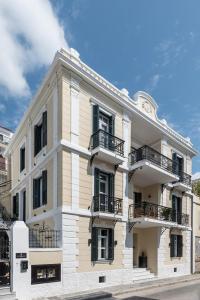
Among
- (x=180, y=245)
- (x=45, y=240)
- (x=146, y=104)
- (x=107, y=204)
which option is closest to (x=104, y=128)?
(x=107, y=204)

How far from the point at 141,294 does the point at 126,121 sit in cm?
948

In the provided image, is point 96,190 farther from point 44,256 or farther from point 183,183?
point 183,183

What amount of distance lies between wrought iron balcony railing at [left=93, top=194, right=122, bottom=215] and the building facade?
53mm

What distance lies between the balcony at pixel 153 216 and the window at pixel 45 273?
18.8 ft

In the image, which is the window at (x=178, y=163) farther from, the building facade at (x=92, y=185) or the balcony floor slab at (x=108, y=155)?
the balcony floor slab at (x=108, y=155)

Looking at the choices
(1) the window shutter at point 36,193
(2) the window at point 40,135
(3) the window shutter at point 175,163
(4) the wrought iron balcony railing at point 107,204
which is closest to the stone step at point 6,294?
(4) the wrought iron balcony railing at point 107,204

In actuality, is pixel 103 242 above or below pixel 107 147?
below

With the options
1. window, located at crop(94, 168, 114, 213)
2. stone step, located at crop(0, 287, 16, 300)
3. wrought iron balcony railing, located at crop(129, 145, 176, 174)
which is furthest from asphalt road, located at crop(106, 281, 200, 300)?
wrought iron balcony railing, located at crop(129, 145, 176, 174)

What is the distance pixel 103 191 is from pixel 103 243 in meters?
2.72

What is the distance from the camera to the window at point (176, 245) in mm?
21641

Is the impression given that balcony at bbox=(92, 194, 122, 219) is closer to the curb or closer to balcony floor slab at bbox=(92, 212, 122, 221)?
balcony floor slab at bbox=(92, 212, 122, 221)

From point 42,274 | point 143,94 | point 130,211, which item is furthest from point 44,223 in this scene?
point 143,94

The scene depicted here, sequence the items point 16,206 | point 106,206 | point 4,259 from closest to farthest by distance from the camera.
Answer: point 4,259
point 106,206
point 16,206

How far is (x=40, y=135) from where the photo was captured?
734 inches
